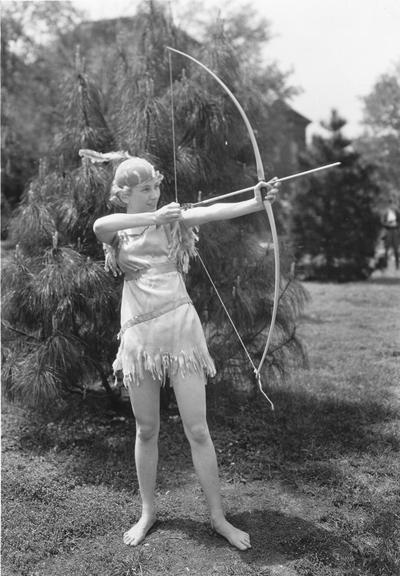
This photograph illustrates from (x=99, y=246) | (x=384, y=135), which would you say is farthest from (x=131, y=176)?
(x=384, y=135)

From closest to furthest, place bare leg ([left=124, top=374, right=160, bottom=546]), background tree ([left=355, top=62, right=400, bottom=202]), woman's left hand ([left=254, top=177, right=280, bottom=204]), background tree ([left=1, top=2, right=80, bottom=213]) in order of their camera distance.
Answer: woman's left hand ([left=254, top=177, right=280, bottom=204]), bare leg ([left=124, top=374, right=160, bottom=546]), background tree ([left=1, top=2, right=80, bottom=213]), background tree ([left=355, top=62, right=400, bottom=202])

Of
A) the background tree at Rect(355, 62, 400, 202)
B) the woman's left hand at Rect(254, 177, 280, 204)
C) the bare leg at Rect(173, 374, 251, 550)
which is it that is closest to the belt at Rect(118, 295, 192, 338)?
the bare leg at Rect(173, 374, 251, 550)

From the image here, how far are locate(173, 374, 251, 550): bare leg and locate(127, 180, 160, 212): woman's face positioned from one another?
758 mm

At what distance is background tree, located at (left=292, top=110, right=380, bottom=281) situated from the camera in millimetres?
10125

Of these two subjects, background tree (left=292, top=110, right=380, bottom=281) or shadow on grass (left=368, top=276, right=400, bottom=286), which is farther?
background tree (left=292, top=110, right=380, bottom=281)

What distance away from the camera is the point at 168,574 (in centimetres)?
256

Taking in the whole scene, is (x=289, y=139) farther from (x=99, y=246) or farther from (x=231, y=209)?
(x=231, y=209)

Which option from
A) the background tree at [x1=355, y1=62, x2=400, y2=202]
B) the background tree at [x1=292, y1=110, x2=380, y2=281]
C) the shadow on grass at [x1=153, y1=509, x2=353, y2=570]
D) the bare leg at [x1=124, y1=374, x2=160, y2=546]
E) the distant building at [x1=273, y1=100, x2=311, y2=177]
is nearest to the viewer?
the shadow on grass at [x1=153, y1=509, x2=353, y2=570]

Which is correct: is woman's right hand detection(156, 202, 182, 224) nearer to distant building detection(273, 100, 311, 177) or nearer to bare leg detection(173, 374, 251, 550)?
bare leg detection(173, 374, 251, 550)

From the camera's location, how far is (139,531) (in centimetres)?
Answer: 283

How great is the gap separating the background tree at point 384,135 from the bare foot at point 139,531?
1402cm

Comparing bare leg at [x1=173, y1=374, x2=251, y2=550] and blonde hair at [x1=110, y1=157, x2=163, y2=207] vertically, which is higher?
blonde hair at [x1=110, y1=157, x2=163, y2=207]

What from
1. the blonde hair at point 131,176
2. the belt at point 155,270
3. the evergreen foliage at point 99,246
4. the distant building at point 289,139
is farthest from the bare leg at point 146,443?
the distant building at point 289,139

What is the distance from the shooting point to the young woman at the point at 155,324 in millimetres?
2656
